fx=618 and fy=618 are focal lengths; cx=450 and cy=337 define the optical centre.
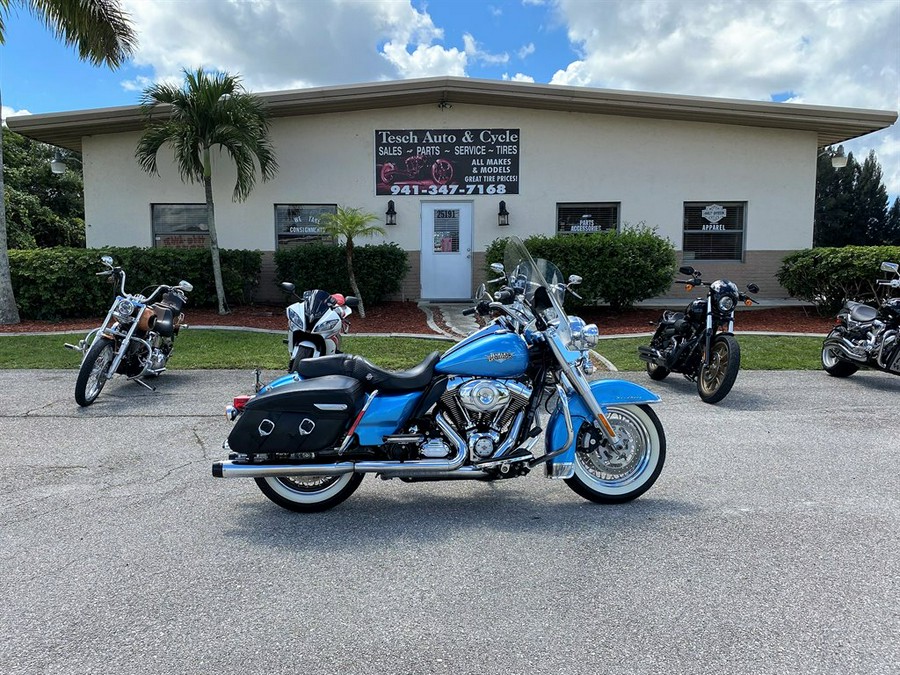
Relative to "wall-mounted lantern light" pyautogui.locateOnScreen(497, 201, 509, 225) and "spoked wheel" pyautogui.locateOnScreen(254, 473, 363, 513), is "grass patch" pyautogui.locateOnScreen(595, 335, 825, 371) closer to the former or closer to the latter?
"wall-mounted lantern light" pyautogui.locateOnScreen(497, 201, 509, 225)

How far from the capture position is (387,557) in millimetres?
3174

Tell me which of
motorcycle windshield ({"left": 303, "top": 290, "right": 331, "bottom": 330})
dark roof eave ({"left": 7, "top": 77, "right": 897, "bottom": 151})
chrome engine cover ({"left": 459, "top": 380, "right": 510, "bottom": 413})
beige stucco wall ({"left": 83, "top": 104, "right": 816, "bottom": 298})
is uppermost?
dark roof eave ({"left": 7, "top": 77, "right": 897, "bottom": 151})

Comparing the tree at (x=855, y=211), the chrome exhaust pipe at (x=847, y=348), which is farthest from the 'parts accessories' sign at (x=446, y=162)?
the tree at (x=855, y=211)

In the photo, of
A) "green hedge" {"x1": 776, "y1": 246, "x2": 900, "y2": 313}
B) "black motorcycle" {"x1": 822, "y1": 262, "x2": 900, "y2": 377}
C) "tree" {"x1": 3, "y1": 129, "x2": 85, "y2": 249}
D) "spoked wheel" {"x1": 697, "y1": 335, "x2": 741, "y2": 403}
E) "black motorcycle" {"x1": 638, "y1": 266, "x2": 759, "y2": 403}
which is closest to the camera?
"spoked wheel" {"x1": 697, "y1": 335, "x2": 741, "y2": 403}

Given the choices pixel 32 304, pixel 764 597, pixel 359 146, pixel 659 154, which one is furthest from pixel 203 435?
pixel 659 154

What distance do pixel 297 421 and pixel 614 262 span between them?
363 inches

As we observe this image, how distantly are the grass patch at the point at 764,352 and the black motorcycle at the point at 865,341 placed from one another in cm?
53

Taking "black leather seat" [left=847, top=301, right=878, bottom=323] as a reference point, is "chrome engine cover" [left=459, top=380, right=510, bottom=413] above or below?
below

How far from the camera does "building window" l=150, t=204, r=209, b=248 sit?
48.4 ft

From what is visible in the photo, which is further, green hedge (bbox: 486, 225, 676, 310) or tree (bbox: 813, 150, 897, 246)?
tree (bbox: 813, 150, 897, 246)

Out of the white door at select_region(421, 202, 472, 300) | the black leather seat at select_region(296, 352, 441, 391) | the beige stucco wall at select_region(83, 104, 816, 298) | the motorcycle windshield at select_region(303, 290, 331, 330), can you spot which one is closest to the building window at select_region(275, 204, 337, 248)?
the beige stucco wall at select_region(83, 104, 816, 298)

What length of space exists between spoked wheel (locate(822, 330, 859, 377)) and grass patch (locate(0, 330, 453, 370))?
5.15 metres

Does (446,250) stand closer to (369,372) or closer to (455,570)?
(369,372)

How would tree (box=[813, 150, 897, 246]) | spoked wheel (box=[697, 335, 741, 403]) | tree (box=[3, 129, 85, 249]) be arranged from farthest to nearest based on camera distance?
1. tree (box=[813, 150, 897, 246])
2. tree (box=[3, 129, 85, 249])
3. spoked wheel (box=[697, 335, 741, 403])
